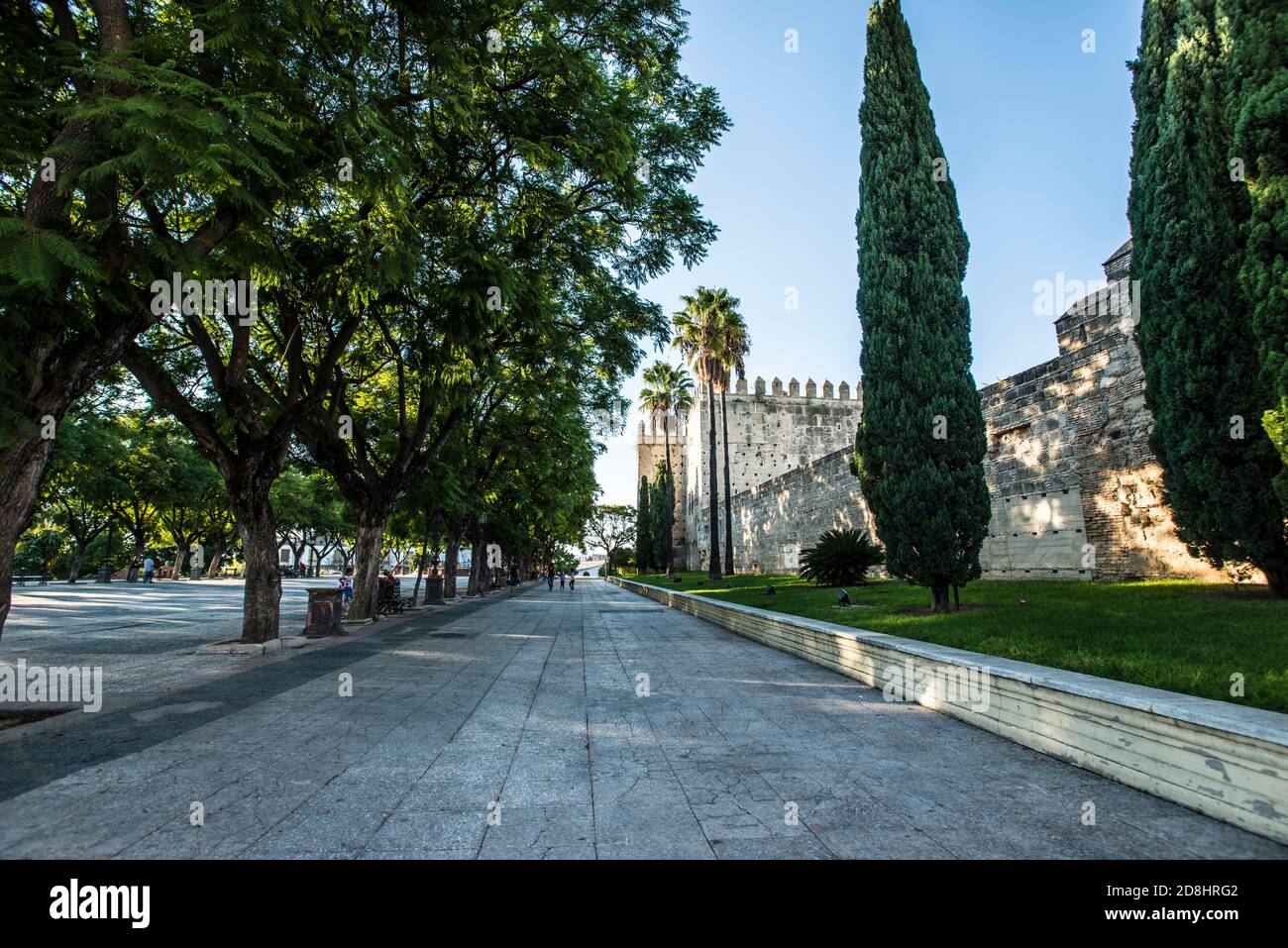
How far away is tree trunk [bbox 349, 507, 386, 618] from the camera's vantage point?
1529cm

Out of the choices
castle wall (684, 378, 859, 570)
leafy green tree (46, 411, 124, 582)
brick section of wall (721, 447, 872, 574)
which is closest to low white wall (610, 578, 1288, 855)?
brick section of wall (721, 447, 872, 574)

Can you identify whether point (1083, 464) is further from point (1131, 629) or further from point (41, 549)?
point (41, 549)

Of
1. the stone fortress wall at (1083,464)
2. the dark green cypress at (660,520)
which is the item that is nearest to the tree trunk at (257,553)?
the stone fortress wall at (1083,464)

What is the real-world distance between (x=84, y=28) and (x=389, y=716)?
9.10 metres

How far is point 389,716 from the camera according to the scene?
5.86 meters

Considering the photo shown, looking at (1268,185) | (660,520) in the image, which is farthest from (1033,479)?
(660,520)

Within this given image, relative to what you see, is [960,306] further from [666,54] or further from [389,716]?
[389,716]

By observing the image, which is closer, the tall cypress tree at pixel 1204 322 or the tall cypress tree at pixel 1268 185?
the tall cypress tree at pixel 1268 185

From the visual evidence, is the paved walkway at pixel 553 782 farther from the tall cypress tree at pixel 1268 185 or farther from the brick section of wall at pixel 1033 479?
the brick section of wall at pixel 1033 479

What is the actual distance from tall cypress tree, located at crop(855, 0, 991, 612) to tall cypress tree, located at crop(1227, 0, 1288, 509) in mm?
4066

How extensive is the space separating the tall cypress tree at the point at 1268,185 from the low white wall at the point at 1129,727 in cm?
401

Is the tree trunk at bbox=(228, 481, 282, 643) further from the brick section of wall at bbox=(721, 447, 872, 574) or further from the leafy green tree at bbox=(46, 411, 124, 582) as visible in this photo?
the brick section of wall at bbox=(721, 447, 872, 574)

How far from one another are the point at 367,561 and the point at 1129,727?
15796mm

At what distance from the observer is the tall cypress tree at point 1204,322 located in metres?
7.23
